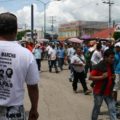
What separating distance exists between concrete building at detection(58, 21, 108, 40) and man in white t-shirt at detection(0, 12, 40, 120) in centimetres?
9317

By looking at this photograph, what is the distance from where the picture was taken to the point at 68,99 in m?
13.8

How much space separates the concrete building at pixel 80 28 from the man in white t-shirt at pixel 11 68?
306ft

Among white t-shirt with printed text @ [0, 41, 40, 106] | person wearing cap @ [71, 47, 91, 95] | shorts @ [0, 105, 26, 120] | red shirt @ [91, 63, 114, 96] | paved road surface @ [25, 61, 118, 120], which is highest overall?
white t-shirt with printed text @ [0, 41, 40, 106]

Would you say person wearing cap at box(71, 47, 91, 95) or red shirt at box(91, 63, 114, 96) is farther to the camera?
person wearing cap at box(71, 47, 91, 95)

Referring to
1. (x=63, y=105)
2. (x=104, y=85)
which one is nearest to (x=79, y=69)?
(x=63, y=105)

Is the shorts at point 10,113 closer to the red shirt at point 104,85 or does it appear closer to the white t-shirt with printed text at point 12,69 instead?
the white t-shirt with printed text at point 12,69

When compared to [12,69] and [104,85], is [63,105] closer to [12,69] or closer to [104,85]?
[104,85]

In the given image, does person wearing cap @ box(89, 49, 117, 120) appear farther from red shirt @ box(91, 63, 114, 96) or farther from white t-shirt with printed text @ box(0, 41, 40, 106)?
white t-shirt with printed text @ box(0, 41, 40, 106)

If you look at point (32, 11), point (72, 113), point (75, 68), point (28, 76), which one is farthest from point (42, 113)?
point (32, 11)

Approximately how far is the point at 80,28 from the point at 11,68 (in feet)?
320

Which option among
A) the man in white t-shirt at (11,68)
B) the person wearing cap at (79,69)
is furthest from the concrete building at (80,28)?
the man in white t-shirt at (11,68)

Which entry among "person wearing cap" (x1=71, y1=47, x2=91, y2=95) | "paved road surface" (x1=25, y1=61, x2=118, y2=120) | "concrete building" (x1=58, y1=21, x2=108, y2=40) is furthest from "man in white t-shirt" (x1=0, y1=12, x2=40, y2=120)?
"concrete building" (x1=58, y1=21, x2=108, y2=40)

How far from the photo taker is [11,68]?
4480mm

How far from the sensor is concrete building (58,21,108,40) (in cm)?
10131
